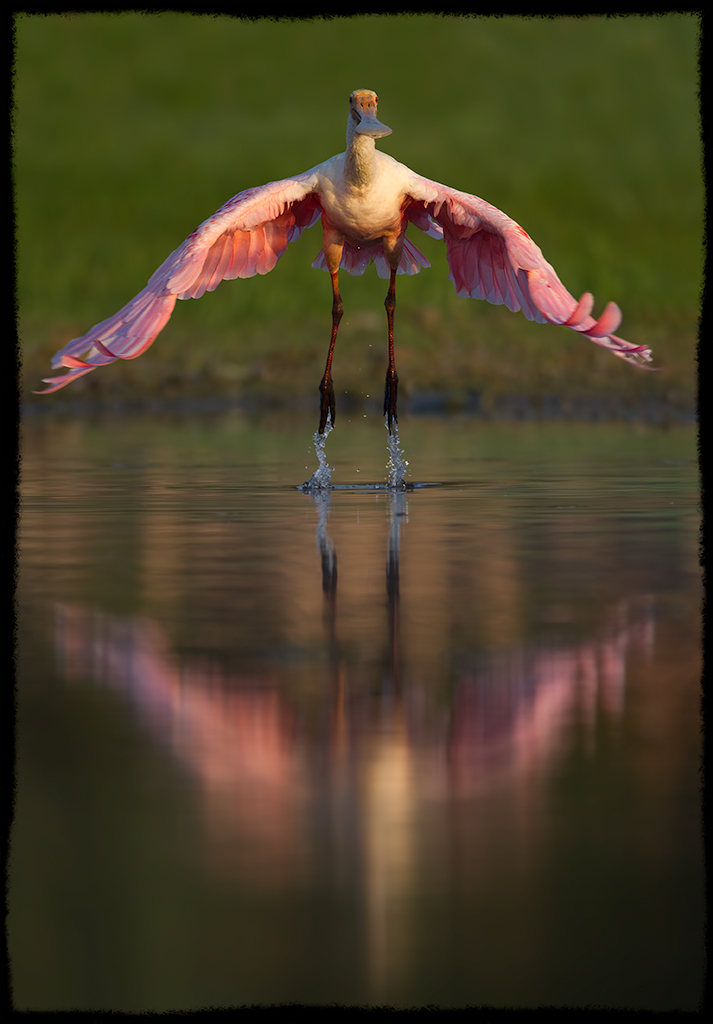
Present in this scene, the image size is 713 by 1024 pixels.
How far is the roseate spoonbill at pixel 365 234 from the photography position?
1307 cm

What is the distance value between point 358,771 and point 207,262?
9.88 metres

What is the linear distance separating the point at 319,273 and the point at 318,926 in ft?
167

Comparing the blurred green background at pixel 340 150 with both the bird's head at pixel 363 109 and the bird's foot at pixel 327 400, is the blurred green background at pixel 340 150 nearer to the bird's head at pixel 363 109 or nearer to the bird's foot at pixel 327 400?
the bird's foot at pixel 327 400

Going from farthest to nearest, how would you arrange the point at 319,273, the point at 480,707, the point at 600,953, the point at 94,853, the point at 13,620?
Result: the point at 319,273 < the point at 13,620 < the point at 480,707 < the point at 94,853 < the point at 600,953

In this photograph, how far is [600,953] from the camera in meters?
3.97

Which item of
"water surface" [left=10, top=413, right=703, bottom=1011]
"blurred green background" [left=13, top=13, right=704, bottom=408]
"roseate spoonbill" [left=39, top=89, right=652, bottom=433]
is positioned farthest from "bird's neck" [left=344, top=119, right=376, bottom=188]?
A: "blurred green background" [left=13, top=13, right=704, bottom=408]

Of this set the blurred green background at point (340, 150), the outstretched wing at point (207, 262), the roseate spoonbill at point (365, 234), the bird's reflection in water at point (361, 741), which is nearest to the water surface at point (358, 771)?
the bird's reflection in water at point (361, 741)

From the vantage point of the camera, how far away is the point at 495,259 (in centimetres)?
1493

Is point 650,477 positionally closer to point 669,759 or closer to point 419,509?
point 419,509

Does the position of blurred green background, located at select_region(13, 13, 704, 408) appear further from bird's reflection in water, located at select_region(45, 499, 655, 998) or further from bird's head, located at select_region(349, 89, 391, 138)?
bird's reflection in water, located at select_region(45, 499, 655, 998)

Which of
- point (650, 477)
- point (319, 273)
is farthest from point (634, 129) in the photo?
point (650, 477)

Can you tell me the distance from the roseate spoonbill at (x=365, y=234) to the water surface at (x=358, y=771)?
2.49m

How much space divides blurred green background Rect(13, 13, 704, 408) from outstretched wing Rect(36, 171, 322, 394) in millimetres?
23261

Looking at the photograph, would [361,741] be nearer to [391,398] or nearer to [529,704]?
[529,704]
